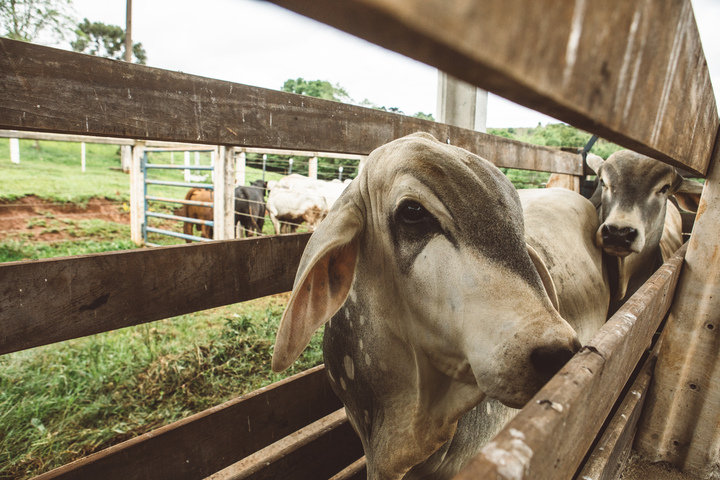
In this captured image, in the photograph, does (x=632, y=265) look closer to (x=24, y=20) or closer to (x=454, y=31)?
(x=454, y=31)

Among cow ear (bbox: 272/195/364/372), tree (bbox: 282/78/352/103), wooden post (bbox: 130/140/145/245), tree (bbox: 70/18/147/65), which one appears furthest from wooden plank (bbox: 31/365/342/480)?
tree (bbox: 70/18/147/65)

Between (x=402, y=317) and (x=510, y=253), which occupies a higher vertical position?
(x=510, y=253)

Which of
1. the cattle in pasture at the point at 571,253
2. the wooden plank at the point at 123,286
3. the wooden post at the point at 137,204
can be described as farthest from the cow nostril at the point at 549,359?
the wooden post at the point at 137,204

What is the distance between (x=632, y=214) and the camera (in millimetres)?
2422

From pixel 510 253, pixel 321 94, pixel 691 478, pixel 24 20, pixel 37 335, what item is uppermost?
pixel 24 20

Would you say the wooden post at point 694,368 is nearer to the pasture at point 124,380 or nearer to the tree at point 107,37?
the pasture at point 124,380

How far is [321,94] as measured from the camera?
22953 millimetres

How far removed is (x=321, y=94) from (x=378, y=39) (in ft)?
79.2

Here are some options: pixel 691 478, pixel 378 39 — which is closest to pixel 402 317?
pixel 378 39

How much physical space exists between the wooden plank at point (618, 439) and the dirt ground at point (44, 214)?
8.38 meters

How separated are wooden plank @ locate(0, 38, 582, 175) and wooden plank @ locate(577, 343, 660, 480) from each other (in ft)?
4.80

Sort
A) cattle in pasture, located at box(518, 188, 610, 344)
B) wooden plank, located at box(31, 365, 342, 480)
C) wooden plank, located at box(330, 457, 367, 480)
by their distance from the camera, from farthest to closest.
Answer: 1. wooden plank, located at box(330, 457, 367, 480)
2. cattle in pasture, located at box(518, 188, 610, 344)
3. wooden plank, located at box(31, 365, 342, 480)

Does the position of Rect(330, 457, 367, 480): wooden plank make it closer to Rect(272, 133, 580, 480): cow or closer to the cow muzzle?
Rect(272, 133, 580, 480): cow

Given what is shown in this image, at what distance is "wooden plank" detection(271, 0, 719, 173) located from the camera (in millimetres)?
269
